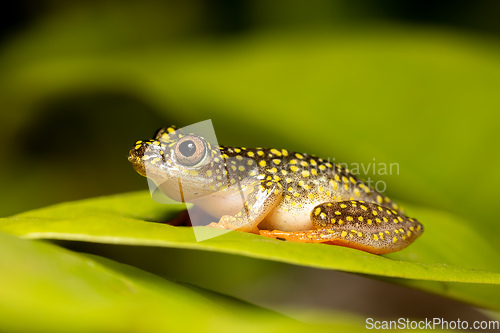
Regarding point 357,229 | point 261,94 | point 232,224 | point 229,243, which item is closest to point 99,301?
point 229,243

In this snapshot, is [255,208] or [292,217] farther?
[292,217]

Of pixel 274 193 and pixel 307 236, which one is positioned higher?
pixel 274 193

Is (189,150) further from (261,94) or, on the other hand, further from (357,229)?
(261,94)

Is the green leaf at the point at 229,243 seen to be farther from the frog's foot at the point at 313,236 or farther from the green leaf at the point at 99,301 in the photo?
the frog's foot at the point at 313,236

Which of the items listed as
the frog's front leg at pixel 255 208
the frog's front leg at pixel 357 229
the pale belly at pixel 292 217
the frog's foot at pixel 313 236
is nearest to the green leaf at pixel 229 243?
the frog's front leg at pixel 357 229

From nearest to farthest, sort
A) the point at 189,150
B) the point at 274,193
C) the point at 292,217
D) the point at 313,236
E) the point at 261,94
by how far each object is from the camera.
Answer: the point at 313,236, the point at 189,150, the point at 274,193, the point at 292,217, the point at 261,94

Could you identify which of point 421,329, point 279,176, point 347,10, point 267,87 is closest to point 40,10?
point 267,87
